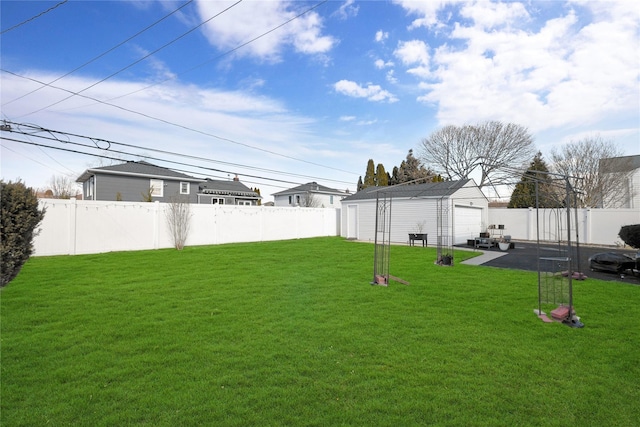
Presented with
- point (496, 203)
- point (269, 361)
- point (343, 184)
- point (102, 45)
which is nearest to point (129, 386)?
point (269, 361)

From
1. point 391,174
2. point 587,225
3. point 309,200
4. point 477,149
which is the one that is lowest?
point 587,225

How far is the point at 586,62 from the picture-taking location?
8.84 m

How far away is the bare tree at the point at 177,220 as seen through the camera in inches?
563

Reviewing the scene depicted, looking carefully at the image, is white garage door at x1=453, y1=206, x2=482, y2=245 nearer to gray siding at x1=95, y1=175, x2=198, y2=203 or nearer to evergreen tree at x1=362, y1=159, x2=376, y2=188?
gray siding at x1=95, y1=175, x2=198, y2=203

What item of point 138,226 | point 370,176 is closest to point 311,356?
point 138,226

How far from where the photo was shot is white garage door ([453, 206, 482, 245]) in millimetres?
16891

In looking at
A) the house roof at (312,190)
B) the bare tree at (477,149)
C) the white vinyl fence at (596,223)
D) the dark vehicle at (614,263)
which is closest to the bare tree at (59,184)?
the house roof at (312,190)

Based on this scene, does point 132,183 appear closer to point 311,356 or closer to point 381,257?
point 381,257

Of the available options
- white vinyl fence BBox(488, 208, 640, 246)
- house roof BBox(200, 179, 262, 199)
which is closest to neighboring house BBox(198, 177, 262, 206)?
house roof BBox(200, 179, 262, 199)

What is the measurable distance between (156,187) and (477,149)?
89.1ft

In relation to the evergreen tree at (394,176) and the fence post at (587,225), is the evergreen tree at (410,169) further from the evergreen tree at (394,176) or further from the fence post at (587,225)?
the fence post at (587,225)

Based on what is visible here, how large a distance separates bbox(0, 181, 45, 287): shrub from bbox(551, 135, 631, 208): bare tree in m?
26.6

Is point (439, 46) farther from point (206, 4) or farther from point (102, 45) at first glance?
point (102, 45)

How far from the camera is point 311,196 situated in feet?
110
